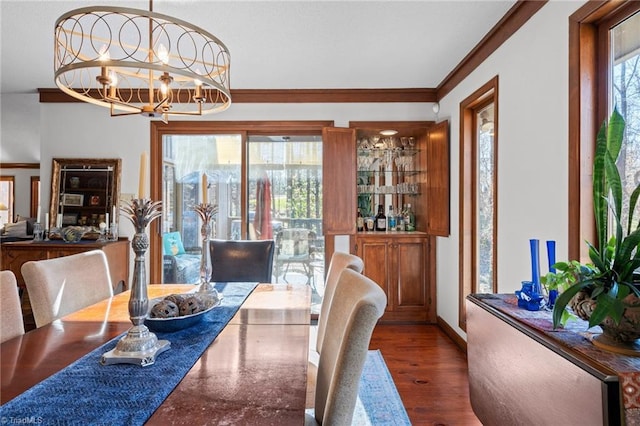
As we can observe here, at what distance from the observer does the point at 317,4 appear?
7.23 ft

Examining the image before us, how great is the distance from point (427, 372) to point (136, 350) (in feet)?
7.34

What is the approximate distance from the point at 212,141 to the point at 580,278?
369 centimetres

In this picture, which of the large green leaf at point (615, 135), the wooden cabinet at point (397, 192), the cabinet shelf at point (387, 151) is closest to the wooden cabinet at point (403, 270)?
the wooden cabinet at point (397, 192)

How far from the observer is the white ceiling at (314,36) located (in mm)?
2246

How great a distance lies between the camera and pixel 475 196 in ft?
10.4

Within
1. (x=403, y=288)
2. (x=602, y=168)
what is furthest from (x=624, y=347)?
(x=403, y=288)

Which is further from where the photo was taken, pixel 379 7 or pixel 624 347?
pixel 379 7

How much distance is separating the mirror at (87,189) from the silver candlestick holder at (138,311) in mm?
3148

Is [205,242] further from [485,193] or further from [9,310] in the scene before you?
[485,193]

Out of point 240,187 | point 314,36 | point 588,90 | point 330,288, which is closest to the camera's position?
point 588,90

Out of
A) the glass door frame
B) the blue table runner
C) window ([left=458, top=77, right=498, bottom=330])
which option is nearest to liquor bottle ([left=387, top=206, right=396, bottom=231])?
window ([left=458, top=77, right=498, bottom=330])

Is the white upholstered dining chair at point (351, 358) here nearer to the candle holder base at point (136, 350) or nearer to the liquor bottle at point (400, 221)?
the candle holder base at point (136, 350)

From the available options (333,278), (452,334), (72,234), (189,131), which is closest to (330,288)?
(333,278)

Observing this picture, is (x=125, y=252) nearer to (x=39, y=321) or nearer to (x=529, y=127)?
(x=39, y=321)
